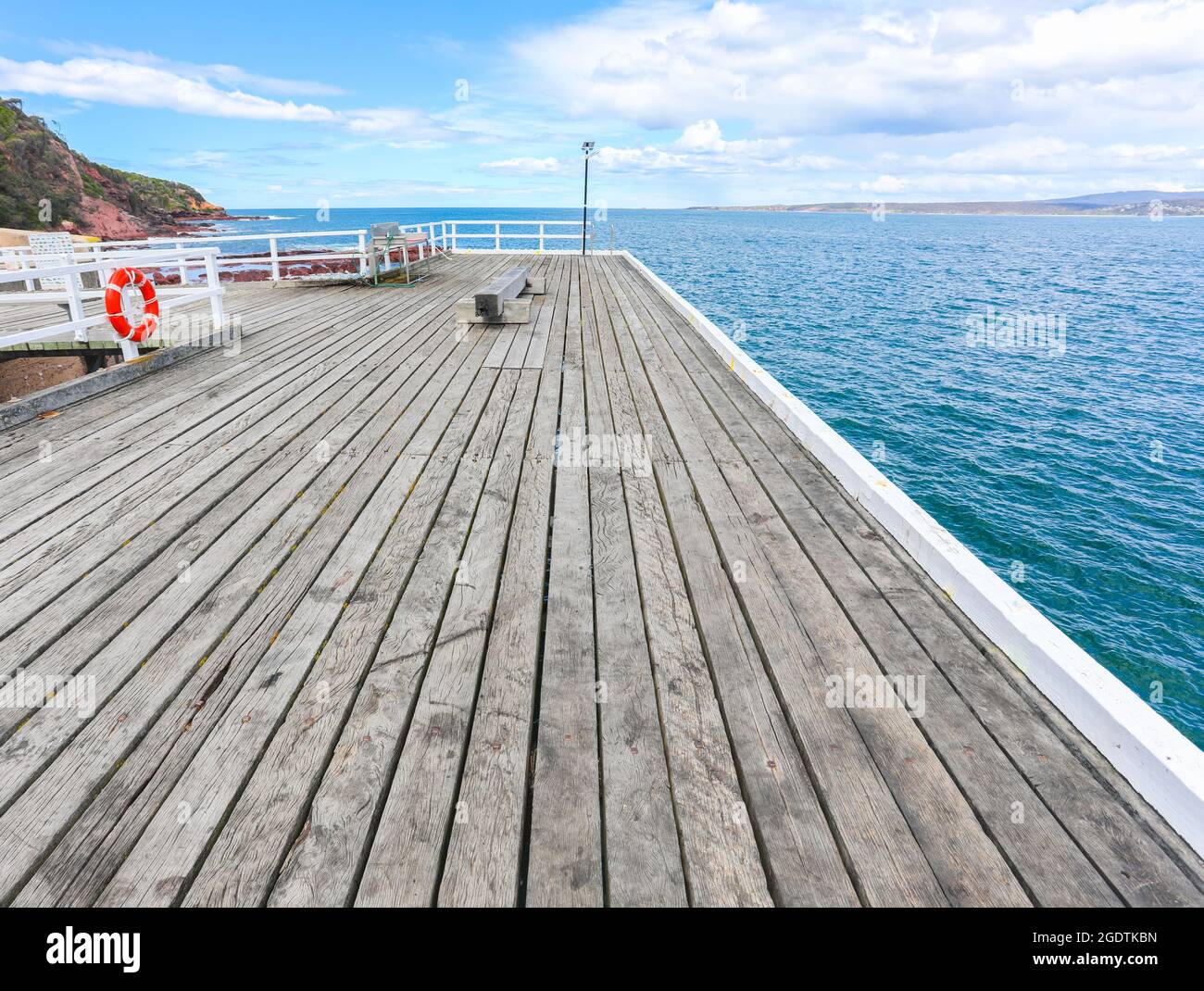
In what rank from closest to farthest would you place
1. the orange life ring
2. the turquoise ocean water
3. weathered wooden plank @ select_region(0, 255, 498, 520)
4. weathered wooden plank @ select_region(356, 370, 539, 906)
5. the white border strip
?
1. weathered wooden plank @ select_region(356, 370, 539, 906)
2. the white border strip
3. weathered wooden plank @ select_region(0, 255, 498, 520)
4. the orange life ring
5. the turquoise ocean water

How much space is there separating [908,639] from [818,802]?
1.02 meters

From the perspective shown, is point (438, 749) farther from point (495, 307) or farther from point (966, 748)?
point (495, 307)

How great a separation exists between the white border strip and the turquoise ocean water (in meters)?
4.47

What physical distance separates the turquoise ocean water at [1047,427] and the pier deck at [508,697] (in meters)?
5.09

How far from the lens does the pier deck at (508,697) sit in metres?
1.73

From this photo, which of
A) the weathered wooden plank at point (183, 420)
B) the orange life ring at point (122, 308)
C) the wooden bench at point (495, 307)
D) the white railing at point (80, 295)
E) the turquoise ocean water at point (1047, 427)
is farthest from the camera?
the wooden bench at point (495, 307)

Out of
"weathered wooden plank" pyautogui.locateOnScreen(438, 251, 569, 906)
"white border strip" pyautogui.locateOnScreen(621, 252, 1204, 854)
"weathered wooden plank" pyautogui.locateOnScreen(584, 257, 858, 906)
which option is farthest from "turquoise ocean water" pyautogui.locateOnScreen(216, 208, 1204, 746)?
"weathered wooden plank" pyautogui.locateOnScreen(438, 251, 569, 906)

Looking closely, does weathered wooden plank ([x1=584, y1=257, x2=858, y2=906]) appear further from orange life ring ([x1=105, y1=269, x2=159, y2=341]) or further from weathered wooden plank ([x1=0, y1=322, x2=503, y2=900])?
orange life ring ([x1=105, y1=269, x2=159, y2=341])

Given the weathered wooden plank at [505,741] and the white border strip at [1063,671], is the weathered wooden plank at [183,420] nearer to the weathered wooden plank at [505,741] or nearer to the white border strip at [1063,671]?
the weathered wooden plank at [505,741]

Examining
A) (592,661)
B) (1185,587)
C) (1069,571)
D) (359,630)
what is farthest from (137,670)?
(1185,587)

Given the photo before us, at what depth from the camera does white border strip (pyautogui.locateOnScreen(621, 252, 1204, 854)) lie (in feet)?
6.18

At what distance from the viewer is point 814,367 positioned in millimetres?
16578

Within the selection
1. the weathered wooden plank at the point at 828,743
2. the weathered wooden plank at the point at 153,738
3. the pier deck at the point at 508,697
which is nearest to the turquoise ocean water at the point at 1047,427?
the pier deck at the point at 508,697

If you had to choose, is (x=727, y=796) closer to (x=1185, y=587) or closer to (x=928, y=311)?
(x=1185, y=587)
